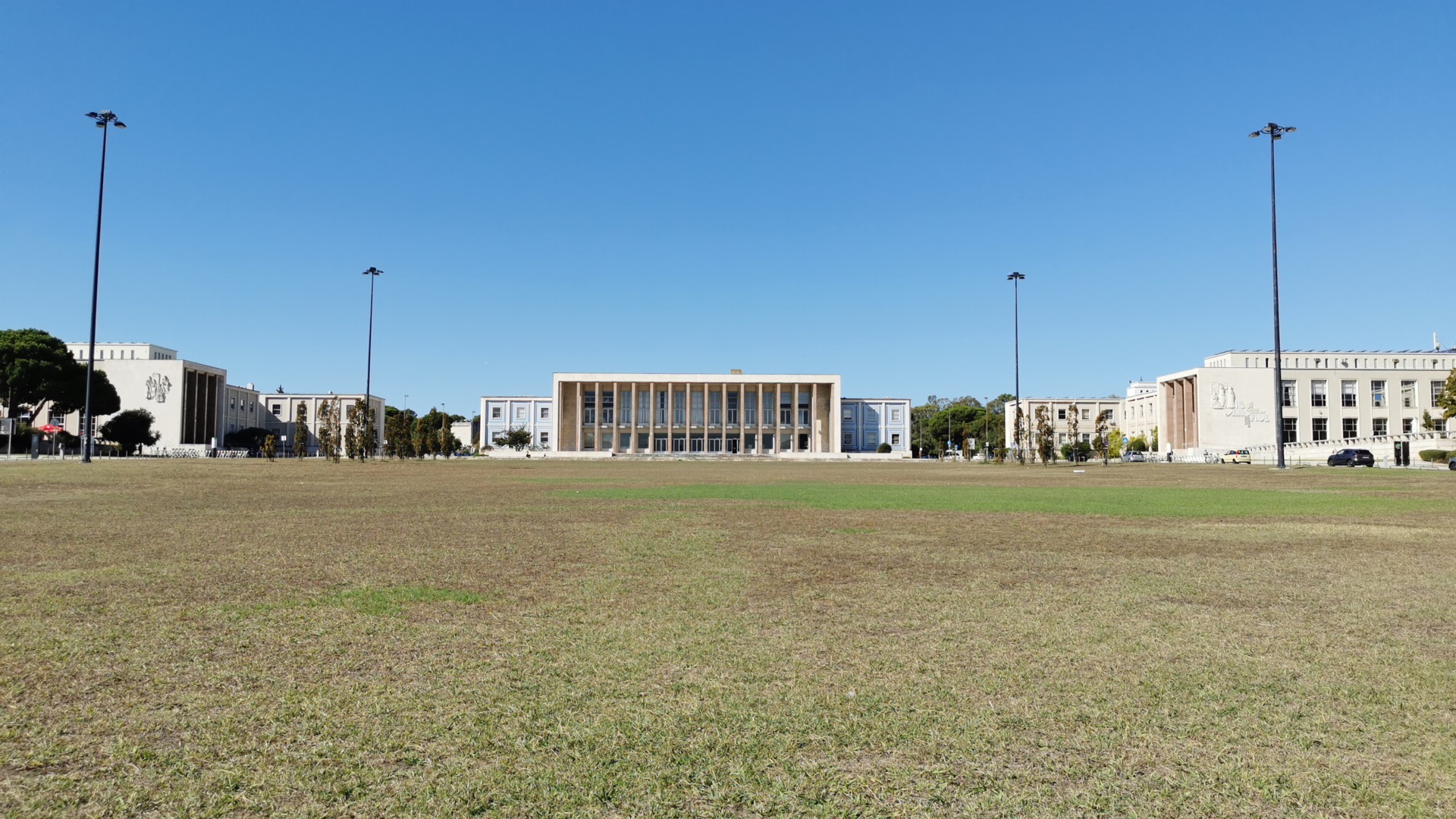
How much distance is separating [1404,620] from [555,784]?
6.81m

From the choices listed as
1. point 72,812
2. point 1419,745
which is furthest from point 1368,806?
point 72,812

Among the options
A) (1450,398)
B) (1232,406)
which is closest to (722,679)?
(1450,398)

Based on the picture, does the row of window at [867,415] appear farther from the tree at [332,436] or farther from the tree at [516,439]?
the tree at [332,436]

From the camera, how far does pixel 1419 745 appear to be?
3.93 metres

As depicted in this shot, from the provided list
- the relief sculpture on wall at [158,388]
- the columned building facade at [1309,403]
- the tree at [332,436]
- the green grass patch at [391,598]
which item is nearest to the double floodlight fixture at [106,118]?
the tree at [332,436]

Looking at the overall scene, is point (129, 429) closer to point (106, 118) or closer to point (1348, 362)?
point (106, 118)

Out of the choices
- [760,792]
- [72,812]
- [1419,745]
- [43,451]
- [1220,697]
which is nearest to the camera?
[72,812]

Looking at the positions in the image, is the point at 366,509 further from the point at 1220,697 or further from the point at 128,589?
the point at 1220,697

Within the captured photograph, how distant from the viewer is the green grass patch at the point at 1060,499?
18922mm

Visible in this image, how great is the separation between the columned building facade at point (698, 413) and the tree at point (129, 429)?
52497 millimetres

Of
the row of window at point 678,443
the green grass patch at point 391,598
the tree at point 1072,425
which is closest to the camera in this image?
the green grass patch at point 391,598

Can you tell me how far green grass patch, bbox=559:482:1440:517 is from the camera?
62.1 ft

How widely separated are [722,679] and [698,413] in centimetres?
13152

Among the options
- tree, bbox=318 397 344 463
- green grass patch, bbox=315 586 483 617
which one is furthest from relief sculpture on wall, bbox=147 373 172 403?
green grass patch, bbox=315 586 483 617
